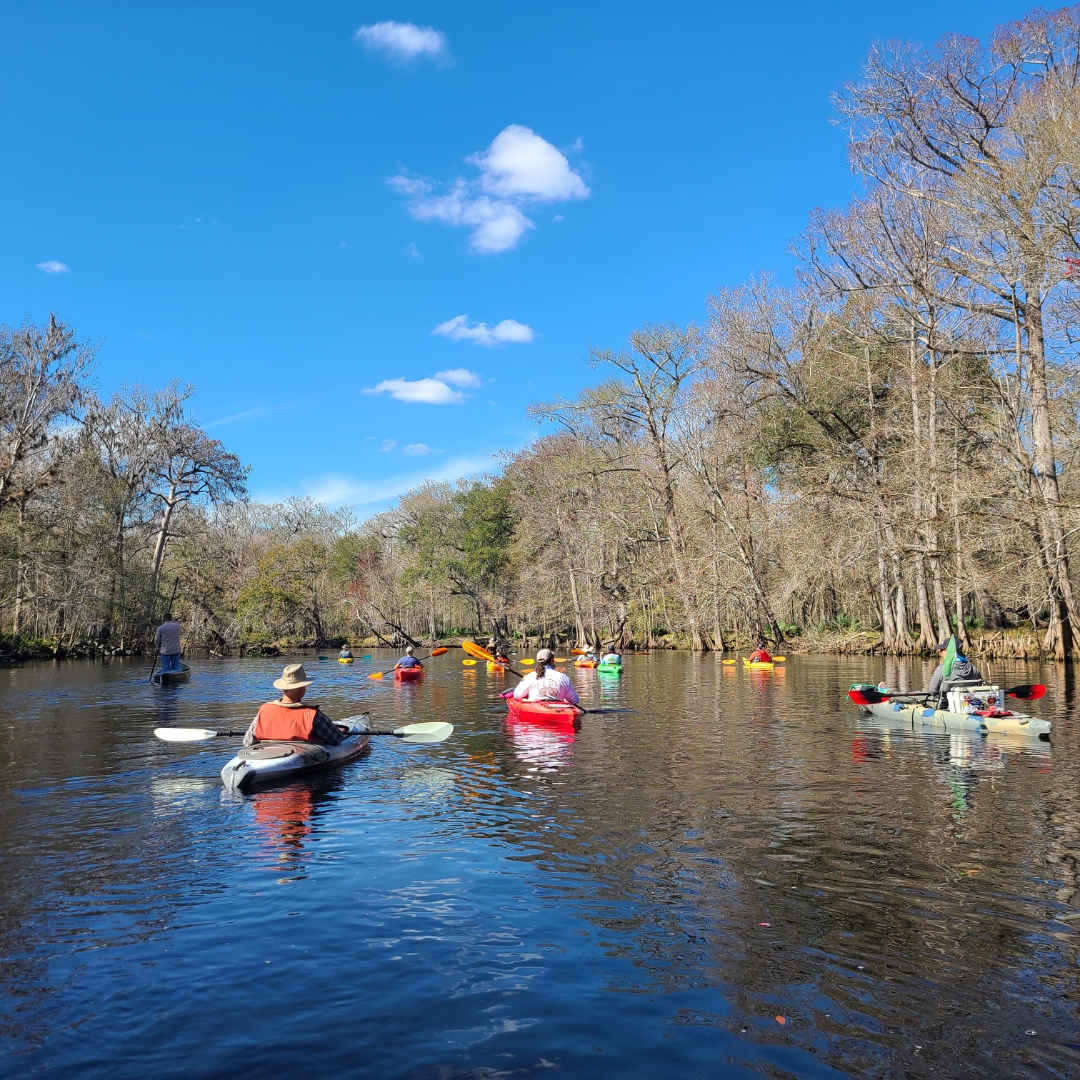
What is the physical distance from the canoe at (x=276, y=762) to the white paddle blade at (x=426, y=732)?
1.69 metres

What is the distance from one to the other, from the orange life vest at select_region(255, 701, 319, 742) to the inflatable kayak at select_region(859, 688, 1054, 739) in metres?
9.55

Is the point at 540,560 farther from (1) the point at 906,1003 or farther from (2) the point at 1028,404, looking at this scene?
(1) the point at 906,1003

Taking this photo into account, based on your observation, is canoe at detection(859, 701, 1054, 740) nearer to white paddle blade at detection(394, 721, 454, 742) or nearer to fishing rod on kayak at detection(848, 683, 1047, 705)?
fishing rod on kayak at detection(848, 683, 1047, 705)

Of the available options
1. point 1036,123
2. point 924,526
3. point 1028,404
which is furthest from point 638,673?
point 1036,123

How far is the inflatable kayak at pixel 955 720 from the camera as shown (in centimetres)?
1252

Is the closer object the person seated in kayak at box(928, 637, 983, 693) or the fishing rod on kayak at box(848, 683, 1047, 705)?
the person seated in kayak at box(928, 637, 983, 693)

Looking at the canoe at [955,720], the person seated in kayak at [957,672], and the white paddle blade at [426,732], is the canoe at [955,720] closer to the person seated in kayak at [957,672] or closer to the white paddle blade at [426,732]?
the person seated in kayak at [957,672]

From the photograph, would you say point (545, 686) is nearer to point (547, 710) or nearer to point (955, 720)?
point (547, 710)

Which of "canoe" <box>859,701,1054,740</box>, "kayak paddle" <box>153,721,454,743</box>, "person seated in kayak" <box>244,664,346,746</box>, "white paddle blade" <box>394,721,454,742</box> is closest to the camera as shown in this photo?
"person seated in kayak" <box>244,664,346,746</box>

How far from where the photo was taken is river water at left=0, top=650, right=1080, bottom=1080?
4.07 metres

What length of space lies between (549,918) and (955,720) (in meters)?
10.2

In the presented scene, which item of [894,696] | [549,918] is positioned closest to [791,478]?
[894,696]

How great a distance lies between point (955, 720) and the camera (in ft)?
44.7

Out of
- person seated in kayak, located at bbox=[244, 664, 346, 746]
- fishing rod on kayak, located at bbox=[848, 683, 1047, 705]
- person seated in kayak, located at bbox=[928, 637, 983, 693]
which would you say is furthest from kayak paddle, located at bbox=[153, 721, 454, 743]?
person seated in kayak, located at bbox=[928, 637, 983, 693]
